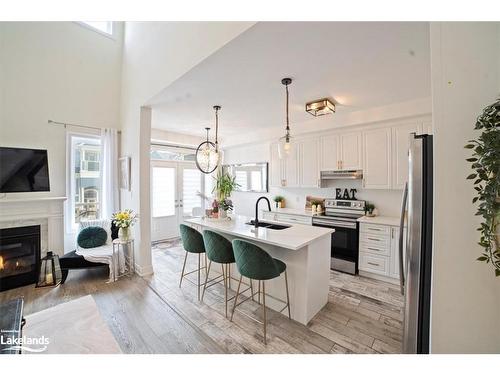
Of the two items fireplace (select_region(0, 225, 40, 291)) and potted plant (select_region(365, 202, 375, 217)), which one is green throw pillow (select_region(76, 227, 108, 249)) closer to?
fireplace (select_region(0, 225, 40, 291))

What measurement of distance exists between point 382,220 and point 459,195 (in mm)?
2379

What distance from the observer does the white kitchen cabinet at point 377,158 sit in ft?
10.5

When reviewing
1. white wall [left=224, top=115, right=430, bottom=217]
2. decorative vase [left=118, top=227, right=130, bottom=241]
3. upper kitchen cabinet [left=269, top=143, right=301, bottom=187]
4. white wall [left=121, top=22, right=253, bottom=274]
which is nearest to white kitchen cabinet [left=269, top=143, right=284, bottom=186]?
upper kitchen cabinet [left=269, top=143, right=301, bottom=187]

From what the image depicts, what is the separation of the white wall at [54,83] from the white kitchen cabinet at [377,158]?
180 inches

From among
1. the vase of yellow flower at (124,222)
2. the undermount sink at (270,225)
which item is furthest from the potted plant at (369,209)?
the vase of yellow flower at (124,222)

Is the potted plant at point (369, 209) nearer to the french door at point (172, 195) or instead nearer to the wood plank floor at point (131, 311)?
the wood plank floor at point (131, 311)

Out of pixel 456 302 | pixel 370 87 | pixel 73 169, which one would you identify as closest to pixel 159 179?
pixel 73 169

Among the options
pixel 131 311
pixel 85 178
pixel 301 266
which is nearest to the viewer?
pixel 301 266

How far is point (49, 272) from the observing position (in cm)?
307

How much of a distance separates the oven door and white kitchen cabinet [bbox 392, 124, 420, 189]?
896 mm

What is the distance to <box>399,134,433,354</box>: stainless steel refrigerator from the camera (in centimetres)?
125

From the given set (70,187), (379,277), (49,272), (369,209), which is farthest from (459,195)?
(70,187)

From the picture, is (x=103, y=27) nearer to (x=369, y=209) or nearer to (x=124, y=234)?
(x=124, y=234)
